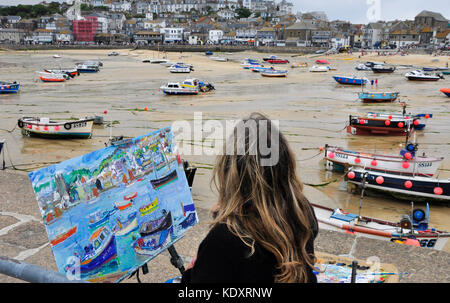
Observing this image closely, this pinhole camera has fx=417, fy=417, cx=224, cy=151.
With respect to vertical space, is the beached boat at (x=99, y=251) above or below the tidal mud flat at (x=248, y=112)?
above

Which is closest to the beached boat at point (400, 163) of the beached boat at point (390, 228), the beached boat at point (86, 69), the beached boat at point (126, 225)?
the beached boat at point (390, 228)

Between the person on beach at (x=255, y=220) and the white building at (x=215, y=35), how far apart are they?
496 feet

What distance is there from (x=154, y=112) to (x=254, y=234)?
24496 mm

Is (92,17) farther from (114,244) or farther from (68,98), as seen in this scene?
(114,244)

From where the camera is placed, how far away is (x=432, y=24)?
144375 mm

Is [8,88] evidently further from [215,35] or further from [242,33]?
[242,33]

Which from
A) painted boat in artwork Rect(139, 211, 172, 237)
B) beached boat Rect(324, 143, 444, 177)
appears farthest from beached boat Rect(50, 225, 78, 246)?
beached boat Rect(324, 143, 444, 177)

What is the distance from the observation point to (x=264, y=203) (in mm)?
2086

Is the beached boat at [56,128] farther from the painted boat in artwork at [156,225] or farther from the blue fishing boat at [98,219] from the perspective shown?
the blue fishing boat at [98,219]

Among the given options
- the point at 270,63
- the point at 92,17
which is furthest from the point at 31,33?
the point at 270,63

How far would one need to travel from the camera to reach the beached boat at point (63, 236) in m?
2.95
